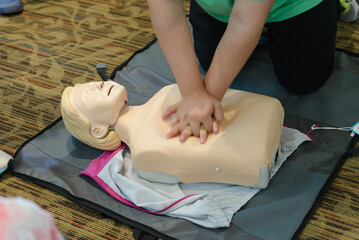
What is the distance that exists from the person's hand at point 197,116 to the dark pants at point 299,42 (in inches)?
16.6

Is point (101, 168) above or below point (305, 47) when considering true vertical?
below

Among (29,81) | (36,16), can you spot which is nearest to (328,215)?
(29,81)

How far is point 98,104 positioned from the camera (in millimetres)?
1233

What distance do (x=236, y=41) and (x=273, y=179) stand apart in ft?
1.35

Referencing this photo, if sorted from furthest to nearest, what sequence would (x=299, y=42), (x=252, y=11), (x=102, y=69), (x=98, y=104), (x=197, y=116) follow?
(x=102, y=69) < (x=299, y=42) < (x=98, y=104) < (x=197, y=116) < (x=252, y=11)

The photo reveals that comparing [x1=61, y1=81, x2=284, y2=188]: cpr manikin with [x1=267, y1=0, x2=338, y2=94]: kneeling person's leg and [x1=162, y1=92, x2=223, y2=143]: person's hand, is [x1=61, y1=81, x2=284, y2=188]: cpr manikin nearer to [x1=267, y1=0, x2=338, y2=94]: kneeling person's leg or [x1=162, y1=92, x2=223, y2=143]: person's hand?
[x1=162, y1=92, x2=223, y2=143]: person's hand

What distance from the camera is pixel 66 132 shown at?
1.44 metres

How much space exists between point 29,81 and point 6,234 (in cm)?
137

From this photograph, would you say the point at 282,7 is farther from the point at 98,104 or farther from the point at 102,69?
the point at 102,69

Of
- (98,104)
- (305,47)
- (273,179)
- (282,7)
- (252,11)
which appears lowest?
(273,179)

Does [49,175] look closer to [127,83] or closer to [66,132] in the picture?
[66,132]

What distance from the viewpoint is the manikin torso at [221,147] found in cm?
112

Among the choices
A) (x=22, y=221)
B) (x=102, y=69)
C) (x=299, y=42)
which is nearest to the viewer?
(x=22, y=221)

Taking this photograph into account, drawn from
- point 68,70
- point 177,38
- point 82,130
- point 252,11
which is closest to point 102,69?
point 68,70
